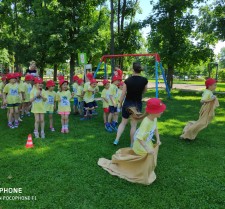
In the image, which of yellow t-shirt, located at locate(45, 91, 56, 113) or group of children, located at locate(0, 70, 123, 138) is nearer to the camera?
group of children, located at locate(0, 70, 123, 138)

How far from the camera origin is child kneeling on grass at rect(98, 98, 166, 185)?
4203 millimetres

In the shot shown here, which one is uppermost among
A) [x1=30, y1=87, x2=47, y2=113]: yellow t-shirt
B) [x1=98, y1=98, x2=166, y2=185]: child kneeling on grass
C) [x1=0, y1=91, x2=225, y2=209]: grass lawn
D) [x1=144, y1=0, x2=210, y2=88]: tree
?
[x1=144, y1=0, x2=210, y2=88]: tree

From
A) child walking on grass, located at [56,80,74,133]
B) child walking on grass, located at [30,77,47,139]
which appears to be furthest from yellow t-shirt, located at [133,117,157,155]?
child walking on grass, located at [56,80,74,133]

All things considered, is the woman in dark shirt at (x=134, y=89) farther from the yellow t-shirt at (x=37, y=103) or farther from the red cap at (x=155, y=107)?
the yellow t-shirt at (x=37, y=103)

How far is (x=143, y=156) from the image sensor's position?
4281 mm

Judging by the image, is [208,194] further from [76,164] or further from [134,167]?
[76,164]

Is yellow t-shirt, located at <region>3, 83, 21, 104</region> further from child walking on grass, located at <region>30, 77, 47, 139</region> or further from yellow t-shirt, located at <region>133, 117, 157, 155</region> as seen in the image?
yellow t-shirt, located at <region>133, 117, 157, 155</region>

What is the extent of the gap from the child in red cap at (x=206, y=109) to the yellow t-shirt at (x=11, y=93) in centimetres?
491

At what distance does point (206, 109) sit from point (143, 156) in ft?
9.67

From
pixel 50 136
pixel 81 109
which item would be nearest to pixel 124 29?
pixel 81 109

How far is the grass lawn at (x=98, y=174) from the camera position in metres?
3.77

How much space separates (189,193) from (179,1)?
52.9 feet

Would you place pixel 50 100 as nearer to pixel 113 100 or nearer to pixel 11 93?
pixel 11 93

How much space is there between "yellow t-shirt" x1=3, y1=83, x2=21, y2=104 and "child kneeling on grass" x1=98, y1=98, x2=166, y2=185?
4.19 meters
